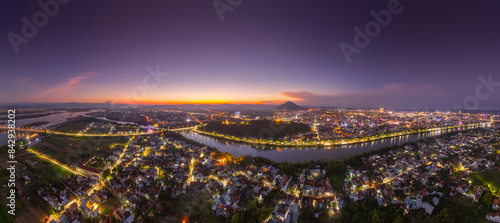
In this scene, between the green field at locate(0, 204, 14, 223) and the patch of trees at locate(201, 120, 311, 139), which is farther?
the patch of trees at locate(201, 120, 311, 139)

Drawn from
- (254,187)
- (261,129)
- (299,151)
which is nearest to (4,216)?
(254,187)

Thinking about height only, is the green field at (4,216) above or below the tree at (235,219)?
below

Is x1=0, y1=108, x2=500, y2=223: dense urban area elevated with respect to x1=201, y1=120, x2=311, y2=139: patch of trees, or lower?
lower

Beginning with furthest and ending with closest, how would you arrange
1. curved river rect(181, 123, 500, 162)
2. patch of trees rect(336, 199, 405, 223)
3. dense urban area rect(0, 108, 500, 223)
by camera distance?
curved river rect(181, 123, 500, 162) < dense urban area rect(0, 108, 500, 223) < patch of trees rect(336, 199, 405, 223)

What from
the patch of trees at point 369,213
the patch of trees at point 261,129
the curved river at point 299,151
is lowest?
the curved river at point 299,151

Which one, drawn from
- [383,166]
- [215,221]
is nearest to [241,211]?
[215,221]

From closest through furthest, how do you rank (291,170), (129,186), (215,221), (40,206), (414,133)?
(215,221), (40,206), (129,186), (291,170), (414,133)

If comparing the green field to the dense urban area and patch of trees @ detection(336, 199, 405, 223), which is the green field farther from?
patch of trees @ detection(336, 199, 405, 223)

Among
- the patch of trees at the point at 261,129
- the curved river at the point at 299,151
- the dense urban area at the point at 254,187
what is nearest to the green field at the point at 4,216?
the dense urban area at the point at 254,187

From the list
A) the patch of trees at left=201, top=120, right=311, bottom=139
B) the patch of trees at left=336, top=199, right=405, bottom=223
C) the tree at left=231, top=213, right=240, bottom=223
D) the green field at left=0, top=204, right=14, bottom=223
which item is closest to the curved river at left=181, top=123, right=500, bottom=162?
the patch of trees at left=201, top=120, right=311, bottom=139

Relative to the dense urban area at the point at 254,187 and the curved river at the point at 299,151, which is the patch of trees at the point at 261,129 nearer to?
the curved river at the point at 299,151

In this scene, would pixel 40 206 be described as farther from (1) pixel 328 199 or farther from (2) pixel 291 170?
(1) pixel 328 199
